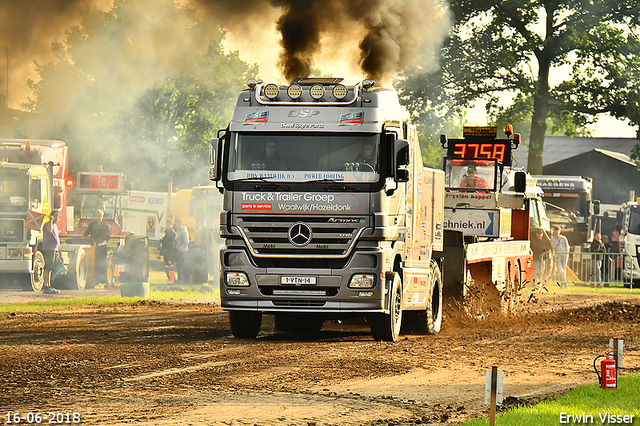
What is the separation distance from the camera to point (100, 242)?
92.9 ft

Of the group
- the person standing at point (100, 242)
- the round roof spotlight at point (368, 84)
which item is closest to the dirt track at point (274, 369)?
the round roof spotlight at point (368, 84)

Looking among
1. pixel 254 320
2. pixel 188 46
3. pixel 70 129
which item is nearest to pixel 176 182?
pixel 70 129

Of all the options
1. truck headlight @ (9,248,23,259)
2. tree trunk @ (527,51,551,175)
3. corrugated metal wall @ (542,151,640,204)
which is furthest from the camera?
corrugated metal wall @ (542,151,640,204)

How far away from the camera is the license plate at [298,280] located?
1404 cm

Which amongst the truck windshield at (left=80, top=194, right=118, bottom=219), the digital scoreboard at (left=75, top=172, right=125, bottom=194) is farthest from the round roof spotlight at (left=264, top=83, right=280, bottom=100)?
the truck windshield at (left=80, top=194, right=118, bottom=219)

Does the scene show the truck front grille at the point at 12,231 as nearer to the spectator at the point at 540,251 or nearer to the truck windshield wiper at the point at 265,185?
the truck windshield wiper at the point at 265,185

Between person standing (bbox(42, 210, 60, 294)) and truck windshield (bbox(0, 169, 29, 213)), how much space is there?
0.81 metres

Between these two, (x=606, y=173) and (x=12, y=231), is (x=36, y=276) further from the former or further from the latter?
(x=606, y=173)

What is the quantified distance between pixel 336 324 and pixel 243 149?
548cm

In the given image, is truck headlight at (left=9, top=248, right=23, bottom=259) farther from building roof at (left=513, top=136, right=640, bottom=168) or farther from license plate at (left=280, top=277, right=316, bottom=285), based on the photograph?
building roof at (left=513, top=136, right=640, bottom=168)

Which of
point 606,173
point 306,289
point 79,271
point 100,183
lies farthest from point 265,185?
point 606,173

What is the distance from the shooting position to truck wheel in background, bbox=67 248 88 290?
27.2 m

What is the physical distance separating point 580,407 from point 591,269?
2517 centimetres

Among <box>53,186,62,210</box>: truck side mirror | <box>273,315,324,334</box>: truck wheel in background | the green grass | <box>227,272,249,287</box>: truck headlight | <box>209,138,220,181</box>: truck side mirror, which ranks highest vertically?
<box>209,138,220,181</box>: truck side mirror
